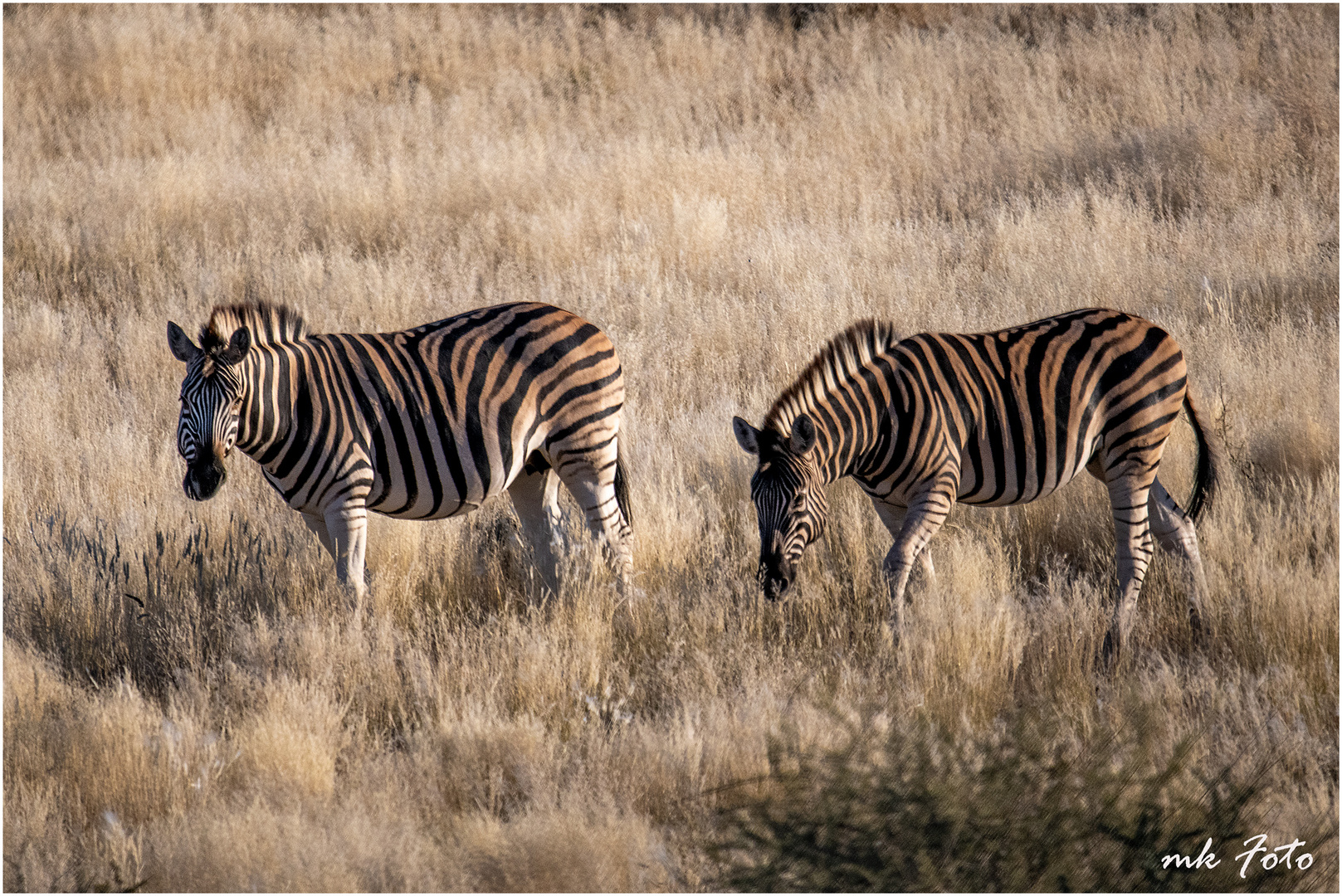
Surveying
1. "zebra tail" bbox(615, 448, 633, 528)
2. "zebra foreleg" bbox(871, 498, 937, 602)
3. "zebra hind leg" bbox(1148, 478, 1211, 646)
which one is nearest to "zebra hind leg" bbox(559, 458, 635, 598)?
"zebra tail" bbox(615, 448, 633, 528)

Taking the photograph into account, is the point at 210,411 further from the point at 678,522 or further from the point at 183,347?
the point at 678,522

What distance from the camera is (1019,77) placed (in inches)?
611

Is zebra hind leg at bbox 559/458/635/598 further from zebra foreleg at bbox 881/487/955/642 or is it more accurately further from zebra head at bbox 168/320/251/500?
zebra head at bbox 168/320/251/500

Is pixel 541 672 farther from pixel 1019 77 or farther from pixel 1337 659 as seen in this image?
pixel 1019 77

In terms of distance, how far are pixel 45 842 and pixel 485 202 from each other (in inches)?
390

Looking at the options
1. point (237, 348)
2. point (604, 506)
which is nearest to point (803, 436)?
point (604, 506)

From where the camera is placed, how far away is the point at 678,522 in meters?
6.56

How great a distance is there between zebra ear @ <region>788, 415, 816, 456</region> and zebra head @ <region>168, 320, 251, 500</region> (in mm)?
2360

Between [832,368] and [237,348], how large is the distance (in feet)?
8.57

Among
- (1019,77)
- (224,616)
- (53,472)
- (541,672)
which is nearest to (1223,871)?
(541,672)

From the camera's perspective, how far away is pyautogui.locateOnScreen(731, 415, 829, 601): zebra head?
479 centimetres

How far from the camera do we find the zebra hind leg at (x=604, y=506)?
583 centimetres
